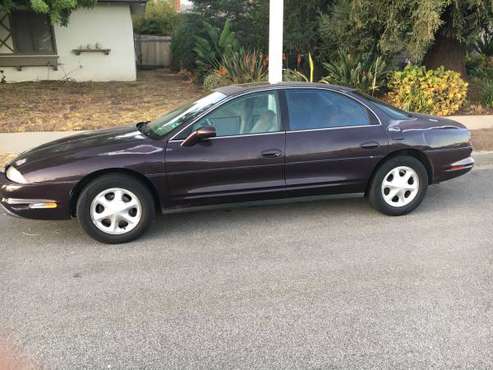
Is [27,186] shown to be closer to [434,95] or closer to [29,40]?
[434,95]

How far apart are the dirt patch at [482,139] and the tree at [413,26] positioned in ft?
6.17

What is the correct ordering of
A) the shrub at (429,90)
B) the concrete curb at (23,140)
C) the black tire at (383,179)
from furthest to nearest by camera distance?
the shrub at (429,90) < the concrete curb at (23,140) < the black tire at (383,179)

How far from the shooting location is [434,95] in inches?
393

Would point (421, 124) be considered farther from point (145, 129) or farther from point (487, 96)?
point (487, 96)

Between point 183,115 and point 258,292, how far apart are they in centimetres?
215

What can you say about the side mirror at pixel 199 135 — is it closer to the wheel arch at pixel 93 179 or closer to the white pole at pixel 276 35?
the wheel arch at pixel 93 179

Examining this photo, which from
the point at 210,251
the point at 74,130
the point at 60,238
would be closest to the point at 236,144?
the point at 210,251

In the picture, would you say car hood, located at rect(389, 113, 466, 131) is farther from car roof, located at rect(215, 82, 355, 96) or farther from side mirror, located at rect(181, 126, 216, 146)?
side mirror, located at rect(181, 126, 216, 146)

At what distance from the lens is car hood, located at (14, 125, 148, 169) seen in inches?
175

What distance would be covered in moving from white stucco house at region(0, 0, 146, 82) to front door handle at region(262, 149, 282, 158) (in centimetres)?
1170

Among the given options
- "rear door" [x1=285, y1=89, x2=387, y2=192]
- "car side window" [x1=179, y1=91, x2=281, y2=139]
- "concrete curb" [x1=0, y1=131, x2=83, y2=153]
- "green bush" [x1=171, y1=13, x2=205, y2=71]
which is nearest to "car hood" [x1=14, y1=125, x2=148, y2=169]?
"car side window" [x1=179, y1=91, x2=281, y2=139]

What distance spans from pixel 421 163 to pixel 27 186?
3878mm

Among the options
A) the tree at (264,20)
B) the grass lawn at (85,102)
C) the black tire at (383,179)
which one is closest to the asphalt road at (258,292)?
the black tire at (383,179)

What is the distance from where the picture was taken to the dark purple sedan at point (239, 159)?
4.35 metres
